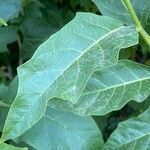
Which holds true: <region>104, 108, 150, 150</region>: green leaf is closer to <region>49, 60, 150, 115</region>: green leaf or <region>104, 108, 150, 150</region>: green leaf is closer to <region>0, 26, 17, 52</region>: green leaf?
<region>49, 60, 150, 115</region>: green leaf

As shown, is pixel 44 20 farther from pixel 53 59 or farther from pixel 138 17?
pixel 53 59

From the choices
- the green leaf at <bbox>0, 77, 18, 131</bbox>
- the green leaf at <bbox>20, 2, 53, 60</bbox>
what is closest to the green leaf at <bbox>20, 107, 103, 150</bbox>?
the green leaf at <bbox>0, 77, 18, 131</bbox>

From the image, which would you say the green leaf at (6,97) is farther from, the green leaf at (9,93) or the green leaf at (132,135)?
the green leaf at (132,135)

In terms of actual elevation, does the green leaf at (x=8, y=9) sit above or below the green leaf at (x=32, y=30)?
above

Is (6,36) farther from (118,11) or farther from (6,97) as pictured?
(118,11)

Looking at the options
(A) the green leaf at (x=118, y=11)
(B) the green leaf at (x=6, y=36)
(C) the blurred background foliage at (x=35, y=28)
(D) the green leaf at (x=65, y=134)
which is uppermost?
(A) the green leaf at (x=118, y=11)

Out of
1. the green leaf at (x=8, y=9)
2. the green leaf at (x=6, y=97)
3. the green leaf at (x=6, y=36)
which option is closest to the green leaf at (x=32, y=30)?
the green leaf at (x=6, y=36)

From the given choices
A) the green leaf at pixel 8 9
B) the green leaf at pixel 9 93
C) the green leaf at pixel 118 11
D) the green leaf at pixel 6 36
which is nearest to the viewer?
the green leaf at pixel 118 11
